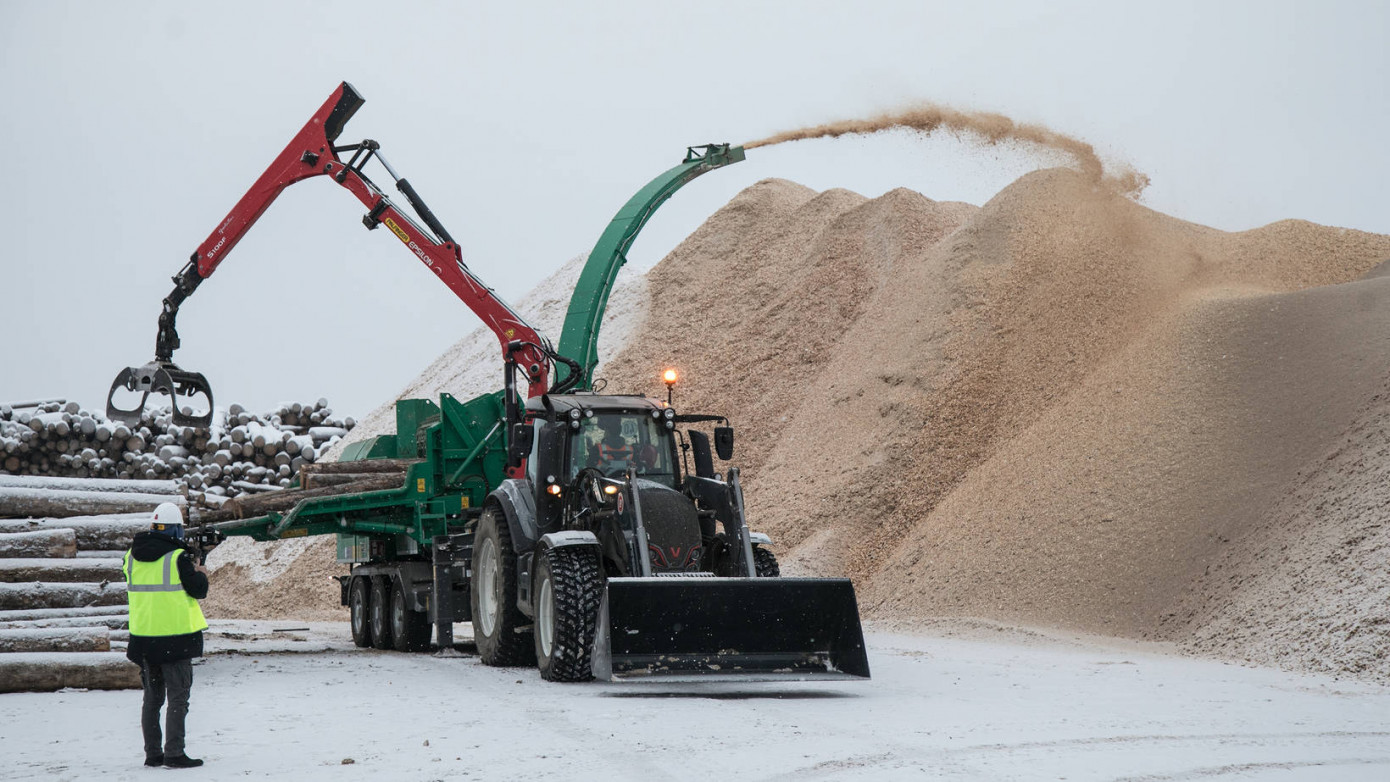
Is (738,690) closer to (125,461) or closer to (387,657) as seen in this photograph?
(387,657)

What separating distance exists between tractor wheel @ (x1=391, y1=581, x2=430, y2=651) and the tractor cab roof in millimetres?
4099

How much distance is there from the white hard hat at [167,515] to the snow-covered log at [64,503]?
6.14m

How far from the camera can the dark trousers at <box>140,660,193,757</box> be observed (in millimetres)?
7359

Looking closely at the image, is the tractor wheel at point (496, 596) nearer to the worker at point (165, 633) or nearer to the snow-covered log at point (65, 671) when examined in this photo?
the snow-covered log at point (65, 671)

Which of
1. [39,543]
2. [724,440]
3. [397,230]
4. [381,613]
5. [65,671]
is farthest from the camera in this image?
[397,230]

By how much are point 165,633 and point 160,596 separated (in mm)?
218

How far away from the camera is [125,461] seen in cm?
2927

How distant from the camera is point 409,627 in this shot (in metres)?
15.9

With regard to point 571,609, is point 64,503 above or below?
above

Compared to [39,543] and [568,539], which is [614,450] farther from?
[39,543]

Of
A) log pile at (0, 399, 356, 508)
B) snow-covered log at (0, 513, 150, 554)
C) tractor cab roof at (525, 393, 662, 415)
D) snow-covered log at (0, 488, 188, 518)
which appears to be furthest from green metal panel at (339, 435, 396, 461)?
log pile at (0, 399, 356, 508)

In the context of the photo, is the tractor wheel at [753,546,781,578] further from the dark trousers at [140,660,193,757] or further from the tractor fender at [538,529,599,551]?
the dark trousers at [140,660,193,757]

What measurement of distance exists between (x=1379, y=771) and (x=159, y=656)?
6593mm

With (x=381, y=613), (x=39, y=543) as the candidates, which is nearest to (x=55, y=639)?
(x=39, y=543)
